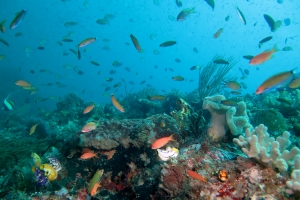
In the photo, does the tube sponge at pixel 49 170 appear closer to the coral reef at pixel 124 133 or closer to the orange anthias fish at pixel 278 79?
the coral reef at pixel 124 133

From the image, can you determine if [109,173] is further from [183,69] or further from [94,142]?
[183,69]

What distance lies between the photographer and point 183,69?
13238 centimetres

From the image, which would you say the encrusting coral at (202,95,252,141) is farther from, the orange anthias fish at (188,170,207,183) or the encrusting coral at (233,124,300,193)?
the orange anthias fish at (188,170,207,183)

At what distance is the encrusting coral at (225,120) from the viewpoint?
13.0ft

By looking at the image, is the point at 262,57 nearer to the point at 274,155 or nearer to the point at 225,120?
the point at 225,120

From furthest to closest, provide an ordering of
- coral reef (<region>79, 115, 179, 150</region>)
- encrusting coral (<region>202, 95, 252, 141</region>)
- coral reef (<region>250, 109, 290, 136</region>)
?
coral reef (<region>250, 109, 290, 136</region>)
encrusting coral (<region>202, 95, 252, 141</region>)
coral reef (<region>79, 115, 179, 150</region>)

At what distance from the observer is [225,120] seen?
4.22 m

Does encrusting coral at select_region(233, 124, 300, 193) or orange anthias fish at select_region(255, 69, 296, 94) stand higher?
orange anthias fish at select_region(255, 69, 296, 94)

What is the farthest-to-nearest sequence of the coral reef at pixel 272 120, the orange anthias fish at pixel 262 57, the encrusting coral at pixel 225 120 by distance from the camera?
1. the coral reef at pixel 272 120
2. the encrusting coral at pixel 225 120
3. the orange anthias fish at pixel 262 57

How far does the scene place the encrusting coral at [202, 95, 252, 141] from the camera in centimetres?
395

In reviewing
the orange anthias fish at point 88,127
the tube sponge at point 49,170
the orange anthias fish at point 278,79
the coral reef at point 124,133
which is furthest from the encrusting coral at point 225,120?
the tube sponge at point 49,170

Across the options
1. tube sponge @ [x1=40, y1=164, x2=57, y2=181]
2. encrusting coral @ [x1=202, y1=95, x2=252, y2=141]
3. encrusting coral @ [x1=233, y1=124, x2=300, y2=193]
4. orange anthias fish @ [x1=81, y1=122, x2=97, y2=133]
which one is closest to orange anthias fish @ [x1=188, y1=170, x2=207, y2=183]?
encrusting coral @ [x1=233, y1=124, x2=300, y2=193]

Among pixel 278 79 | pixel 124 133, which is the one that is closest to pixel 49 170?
pixel 124 133

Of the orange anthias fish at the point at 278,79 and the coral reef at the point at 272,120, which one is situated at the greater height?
the orange anthias fish at the point at 278,79
